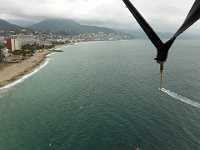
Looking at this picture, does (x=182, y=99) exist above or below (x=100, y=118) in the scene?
above

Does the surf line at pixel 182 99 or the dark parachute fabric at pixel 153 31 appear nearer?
the dark parachute fabric at pixel 153 31

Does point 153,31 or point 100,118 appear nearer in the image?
point 153,31

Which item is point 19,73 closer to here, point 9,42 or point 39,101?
point 39,101

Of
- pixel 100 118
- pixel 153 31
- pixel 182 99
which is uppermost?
pixel 153 31

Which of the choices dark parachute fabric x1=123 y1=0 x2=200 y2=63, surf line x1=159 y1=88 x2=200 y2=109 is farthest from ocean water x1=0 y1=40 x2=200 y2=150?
dark parachute fabric x1=123 y1=0 x2=200 y2=63

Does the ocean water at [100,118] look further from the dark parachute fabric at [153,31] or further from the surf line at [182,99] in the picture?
the dark parachute fabric at [153,31]

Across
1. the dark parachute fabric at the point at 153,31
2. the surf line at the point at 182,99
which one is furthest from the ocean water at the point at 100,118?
the dark parachute fabric at the point at 153,31

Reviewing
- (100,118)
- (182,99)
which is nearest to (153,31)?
(100,118)

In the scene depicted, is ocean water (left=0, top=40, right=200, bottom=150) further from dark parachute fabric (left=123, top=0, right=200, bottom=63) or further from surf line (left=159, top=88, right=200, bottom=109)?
dark parachute fabric (left=123, top=0, right=200, bottom=63)

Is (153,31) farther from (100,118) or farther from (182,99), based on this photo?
(182,99)

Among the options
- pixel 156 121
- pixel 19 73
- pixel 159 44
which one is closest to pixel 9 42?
pixel 19 73

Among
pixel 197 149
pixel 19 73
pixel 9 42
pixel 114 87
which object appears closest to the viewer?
pixel 197 149
